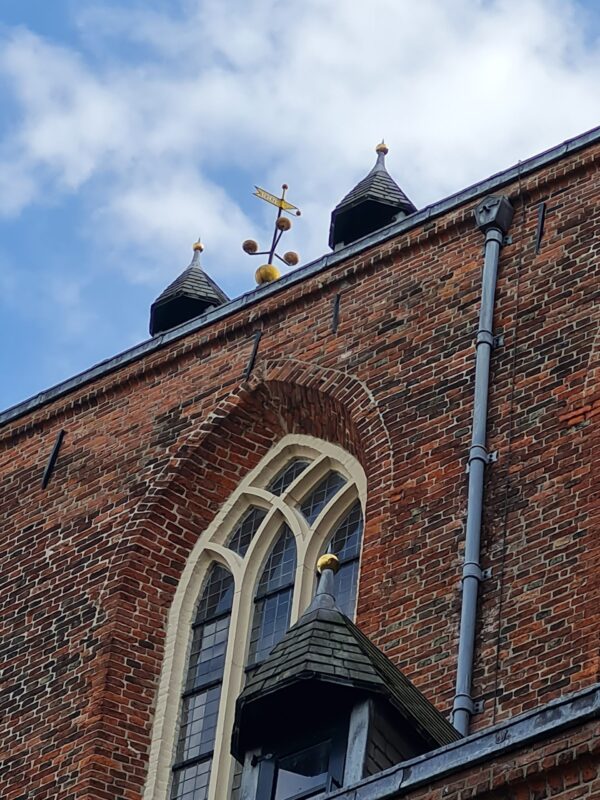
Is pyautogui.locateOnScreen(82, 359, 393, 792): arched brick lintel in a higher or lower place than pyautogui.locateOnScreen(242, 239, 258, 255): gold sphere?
lower

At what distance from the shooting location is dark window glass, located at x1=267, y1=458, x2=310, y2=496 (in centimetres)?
2052

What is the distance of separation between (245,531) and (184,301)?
4.27 meters

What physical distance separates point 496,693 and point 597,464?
80.7 inches

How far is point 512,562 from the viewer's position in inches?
663

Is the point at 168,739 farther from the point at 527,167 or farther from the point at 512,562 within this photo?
the point at 527,167

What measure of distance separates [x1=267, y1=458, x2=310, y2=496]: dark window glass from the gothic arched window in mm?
13

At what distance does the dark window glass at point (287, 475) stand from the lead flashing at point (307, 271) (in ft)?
5.59

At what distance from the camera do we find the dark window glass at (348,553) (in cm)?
1875

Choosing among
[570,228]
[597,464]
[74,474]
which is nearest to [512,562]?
[597,464]

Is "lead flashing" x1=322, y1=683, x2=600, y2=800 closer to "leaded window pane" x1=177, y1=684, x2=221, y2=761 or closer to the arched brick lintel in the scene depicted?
the arched brick lintel

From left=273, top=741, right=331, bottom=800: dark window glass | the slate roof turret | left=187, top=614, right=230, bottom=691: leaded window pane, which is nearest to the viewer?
left=273, top=741, right=331, bottom=800: dark window glass

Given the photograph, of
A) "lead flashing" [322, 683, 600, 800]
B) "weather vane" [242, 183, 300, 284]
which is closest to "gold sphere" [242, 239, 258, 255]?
"weather vane" [242, 183, 300, 284]

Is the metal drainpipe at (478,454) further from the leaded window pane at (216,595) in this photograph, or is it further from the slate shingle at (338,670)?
the leaded window pane at (216,595)

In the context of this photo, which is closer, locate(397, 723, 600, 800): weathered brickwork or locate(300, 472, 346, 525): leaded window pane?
locate(397, 723, 600, 800): weathered brickwork
